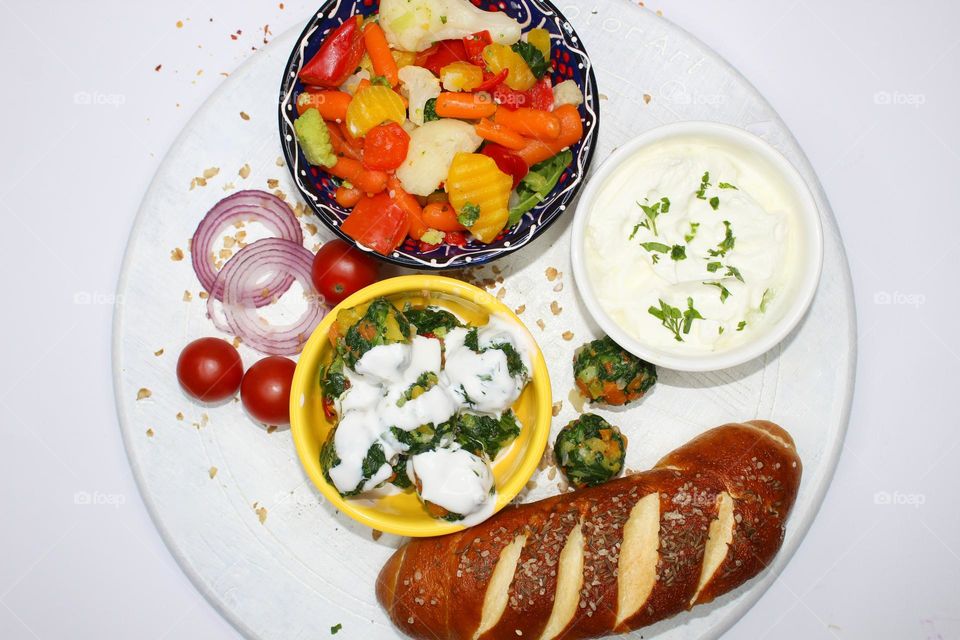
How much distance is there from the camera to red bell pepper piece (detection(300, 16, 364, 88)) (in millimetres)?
3021

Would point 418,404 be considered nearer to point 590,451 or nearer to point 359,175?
point 590,451

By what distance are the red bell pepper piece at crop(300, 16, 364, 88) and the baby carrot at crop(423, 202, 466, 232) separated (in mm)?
632

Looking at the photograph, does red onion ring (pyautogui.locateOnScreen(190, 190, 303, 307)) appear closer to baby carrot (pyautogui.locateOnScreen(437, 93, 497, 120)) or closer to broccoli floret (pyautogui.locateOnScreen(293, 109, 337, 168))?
broccoli floret (pyautogui.locateOnScreen(293, 109, 337, 168))

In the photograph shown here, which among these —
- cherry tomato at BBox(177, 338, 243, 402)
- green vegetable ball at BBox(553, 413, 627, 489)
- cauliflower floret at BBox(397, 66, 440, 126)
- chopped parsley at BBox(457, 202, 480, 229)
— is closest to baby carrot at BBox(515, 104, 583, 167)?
chopped parsley at BBox(457, 202, 480, 229)

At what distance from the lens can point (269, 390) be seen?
3.31m

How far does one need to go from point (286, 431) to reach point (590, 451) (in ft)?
4.48

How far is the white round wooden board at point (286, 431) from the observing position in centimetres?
341

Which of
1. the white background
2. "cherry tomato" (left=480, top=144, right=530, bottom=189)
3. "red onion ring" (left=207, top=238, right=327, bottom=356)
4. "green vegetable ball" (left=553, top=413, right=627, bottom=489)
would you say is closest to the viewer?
"cherry tomato" (left=480, top=144, right=530, bottom=189)

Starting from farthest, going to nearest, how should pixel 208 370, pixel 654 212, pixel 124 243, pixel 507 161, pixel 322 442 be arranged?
pixel 124 243 < pixel 208 370 < pixel 322 442 < pixel 654 212 < pixel 507 161

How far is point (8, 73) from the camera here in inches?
158

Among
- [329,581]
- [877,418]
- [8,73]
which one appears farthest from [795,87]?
[8,73]

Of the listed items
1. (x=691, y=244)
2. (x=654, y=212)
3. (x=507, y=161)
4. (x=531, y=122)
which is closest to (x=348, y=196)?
(x=507, y=161)

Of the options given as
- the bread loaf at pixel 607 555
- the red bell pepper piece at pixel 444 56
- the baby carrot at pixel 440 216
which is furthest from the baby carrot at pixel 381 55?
the bread loaf at pixel 607 555

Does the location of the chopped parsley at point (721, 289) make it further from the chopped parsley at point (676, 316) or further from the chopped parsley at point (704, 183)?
the chopped parsley at point (704, 183)
